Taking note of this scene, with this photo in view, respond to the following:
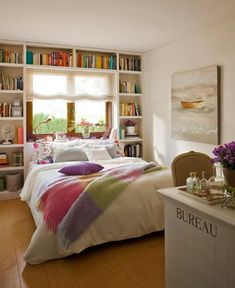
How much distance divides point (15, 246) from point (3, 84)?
8.77 feet

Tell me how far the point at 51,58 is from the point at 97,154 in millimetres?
1818

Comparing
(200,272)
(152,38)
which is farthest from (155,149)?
(200,272)

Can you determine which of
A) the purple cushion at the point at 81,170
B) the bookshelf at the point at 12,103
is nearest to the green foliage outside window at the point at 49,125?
the bookshelf at the point at 12,103

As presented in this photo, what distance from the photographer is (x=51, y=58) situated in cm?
489

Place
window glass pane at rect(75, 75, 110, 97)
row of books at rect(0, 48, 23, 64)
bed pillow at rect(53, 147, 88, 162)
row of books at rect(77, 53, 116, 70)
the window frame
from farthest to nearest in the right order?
window glass pane at rect(75, 75, 110, 97)
row of books at rect(77, 53, 116, 70)
the window frame
row of books at rect(0, 48, 23, 64)
bed pillow at rect(53, 147, 88, 162)

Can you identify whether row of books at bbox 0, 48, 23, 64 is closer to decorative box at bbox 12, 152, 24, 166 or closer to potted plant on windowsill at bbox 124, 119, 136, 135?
decorative box at bbox 12, 152, 24, 166

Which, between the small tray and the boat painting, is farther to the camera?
the boat painting

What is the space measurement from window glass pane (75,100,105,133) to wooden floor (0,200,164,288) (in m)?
2.47

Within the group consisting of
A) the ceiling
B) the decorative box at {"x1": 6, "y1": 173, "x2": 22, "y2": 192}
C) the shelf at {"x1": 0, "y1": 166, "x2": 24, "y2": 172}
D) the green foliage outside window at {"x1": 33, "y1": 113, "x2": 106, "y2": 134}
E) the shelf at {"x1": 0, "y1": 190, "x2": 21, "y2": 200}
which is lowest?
the shelf at {"x1": 0, "y1": 190, "x2": 21, "y2": 200}

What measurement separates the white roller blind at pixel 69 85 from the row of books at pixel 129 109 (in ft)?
0.96

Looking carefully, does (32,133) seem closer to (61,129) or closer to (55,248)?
(61,129)

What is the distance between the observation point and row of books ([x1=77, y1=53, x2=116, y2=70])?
5.09 m

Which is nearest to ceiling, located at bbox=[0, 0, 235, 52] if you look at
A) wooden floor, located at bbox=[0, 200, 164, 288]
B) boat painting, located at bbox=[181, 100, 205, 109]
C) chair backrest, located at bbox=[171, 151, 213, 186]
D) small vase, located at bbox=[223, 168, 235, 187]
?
boat painting, located at bbox=[181, 100, 205, 109]

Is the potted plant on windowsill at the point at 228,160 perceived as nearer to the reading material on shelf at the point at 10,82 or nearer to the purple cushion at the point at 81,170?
the purple cushion at the point at 81,170
